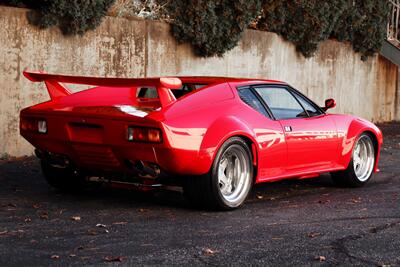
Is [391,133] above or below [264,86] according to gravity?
below

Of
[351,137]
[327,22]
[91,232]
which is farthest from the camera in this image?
[327,22]

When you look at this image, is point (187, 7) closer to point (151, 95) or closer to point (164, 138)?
point (151, 95)

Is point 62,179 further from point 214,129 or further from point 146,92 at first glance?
point 214,129

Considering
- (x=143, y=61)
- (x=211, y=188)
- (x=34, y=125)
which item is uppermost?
(x=143, y=61)

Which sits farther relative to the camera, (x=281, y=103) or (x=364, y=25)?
(x=364, y=25)

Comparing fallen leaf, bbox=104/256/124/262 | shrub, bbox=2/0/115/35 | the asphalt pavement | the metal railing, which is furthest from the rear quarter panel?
the metal railing

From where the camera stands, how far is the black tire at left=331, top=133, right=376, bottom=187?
391 inches

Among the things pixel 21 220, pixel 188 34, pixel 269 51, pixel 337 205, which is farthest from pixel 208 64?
pixel 21 220

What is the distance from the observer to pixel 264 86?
908 centimetres

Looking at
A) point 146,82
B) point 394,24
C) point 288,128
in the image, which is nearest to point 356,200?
point 288,128

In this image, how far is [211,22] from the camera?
1510 cm

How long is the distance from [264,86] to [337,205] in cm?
144

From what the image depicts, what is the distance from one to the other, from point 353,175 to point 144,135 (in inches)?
129

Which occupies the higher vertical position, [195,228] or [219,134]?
[219,134]
